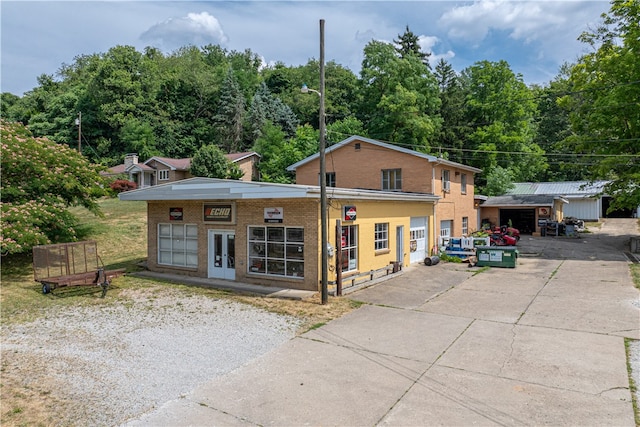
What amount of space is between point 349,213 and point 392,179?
10623 millimetres

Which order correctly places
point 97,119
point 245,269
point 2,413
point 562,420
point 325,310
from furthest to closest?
point 97,119 → point 245,269 → point 325,310 → point 2,413 → point 562,420

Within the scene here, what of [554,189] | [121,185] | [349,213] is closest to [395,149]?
[349,213]

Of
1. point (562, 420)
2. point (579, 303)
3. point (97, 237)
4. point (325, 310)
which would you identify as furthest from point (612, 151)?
point (97, 237)

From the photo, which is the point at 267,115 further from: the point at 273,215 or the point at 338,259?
the point at 338,259

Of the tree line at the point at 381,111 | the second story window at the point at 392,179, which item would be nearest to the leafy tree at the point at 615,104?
the tree line at the point at 381,111

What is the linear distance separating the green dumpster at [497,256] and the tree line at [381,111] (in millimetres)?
10711

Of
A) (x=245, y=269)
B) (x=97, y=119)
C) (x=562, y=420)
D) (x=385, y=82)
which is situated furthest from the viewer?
(x=97, y=119)

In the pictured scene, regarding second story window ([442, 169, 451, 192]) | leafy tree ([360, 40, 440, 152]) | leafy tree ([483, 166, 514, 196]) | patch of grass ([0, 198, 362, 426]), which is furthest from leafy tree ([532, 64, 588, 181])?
patch of grass ([0, 198, 362, 426])

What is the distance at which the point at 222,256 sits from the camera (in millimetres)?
16000

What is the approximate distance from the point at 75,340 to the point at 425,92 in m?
44.4

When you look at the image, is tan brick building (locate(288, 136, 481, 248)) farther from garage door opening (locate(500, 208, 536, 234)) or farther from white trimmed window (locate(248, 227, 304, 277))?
white trimmed window (locate(248, 227, 304, 277))

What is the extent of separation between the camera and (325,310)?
37.3 feet

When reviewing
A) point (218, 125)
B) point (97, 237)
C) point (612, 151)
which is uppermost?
point (218, 125)

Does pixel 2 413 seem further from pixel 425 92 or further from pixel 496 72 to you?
pixel 496 72
